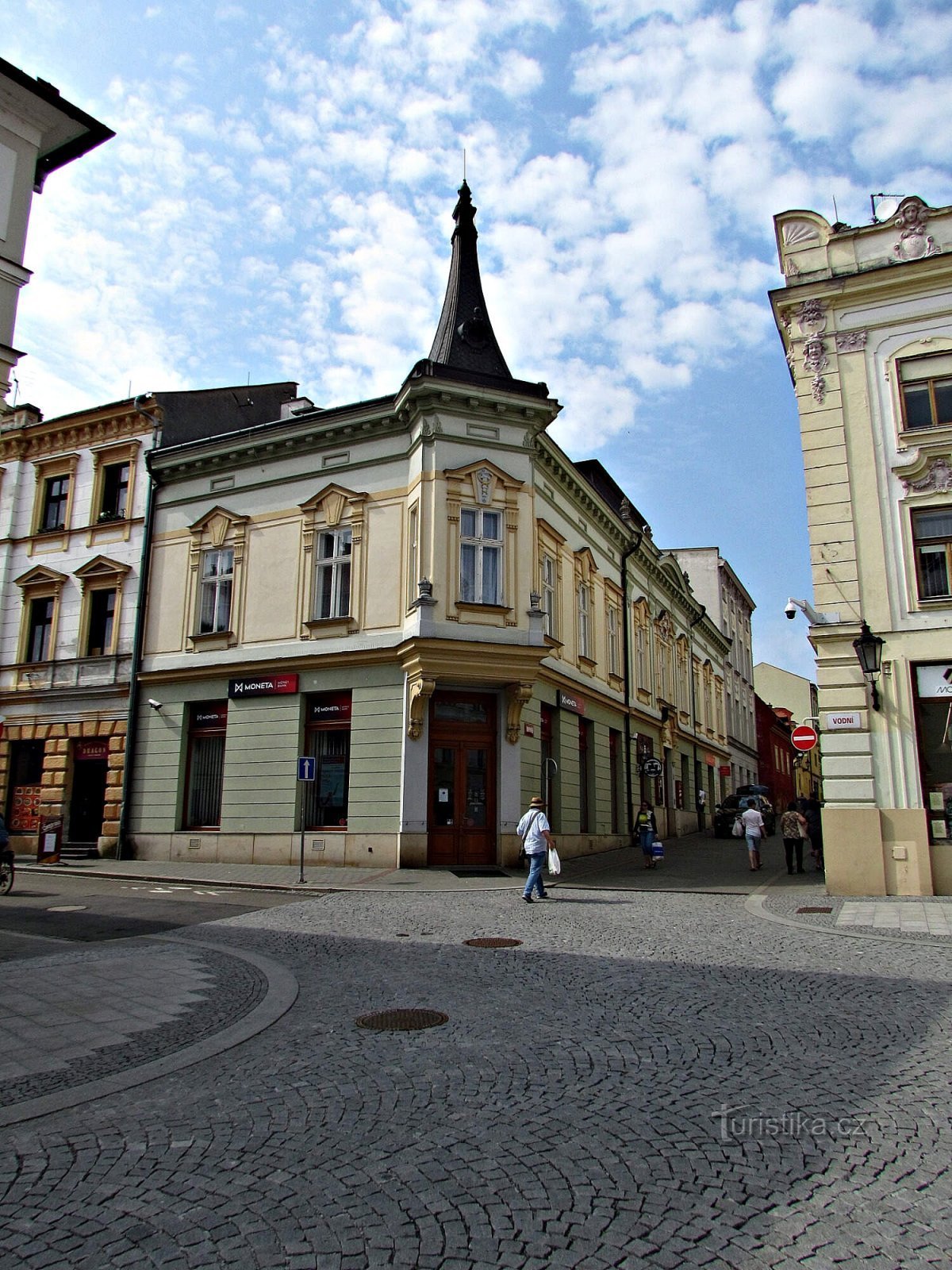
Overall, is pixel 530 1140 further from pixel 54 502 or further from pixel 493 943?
pixel 54 502

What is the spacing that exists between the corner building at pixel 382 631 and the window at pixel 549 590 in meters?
0.08

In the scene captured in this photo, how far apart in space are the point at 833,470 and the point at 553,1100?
46.8ft

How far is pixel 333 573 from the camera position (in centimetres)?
A: 2195

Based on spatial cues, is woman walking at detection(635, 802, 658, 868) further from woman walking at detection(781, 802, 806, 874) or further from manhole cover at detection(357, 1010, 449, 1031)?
manhole cover at detection(357, 1010, 449, 1031)

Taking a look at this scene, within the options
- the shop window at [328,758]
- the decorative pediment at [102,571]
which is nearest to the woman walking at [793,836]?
the shop window at [328,758]

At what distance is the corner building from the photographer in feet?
65.3

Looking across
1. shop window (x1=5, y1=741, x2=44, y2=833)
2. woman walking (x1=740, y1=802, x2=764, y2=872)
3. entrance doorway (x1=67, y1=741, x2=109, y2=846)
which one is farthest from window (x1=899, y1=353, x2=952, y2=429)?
shop window (x1=5, y1=741, x2=44, y2=833)

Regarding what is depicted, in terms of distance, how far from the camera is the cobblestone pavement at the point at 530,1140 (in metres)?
3.41

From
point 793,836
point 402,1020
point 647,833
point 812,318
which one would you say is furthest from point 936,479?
point 402,1020

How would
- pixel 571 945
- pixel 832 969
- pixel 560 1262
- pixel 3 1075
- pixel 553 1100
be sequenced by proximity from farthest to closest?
pixel 571 945, pixel 832 969, pixel 3 1075, pixel 553 1100, pixel 560 1262

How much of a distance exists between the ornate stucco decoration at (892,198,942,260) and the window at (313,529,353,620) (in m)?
13.1

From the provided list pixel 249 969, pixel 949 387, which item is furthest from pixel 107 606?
pixel 949 387

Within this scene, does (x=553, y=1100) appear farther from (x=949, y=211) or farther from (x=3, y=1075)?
(x=949, y=211)

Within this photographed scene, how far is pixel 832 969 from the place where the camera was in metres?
8.64
